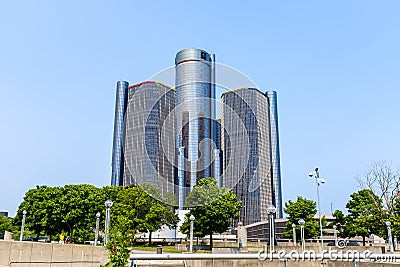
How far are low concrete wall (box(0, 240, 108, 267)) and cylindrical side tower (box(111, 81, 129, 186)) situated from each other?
151 metres

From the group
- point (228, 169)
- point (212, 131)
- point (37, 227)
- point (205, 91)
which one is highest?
point (205, 91)

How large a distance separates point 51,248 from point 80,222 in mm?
38700

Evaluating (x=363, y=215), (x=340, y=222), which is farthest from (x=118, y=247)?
(x=340, y=222)

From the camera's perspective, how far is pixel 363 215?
5119cm

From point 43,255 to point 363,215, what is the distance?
47621 millimetres

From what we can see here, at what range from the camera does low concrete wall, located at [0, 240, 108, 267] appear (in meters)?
13.7

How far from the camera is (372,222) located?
4659 centimetres

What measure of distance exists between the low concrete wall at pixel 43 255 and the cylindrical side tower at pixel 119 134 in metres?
→ 151

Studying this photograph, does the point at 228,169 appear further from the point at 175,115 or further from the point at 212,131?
the point at 175,115

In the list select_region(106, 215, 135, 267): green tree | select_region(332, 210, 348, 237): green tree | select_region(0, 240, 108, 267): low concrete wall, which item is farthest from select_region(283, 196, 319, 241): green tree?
select_region(106, 215, 135, 267): green tree

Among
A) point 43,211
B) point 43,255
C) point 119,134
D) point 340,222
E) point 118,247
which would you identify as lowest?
point 43,255

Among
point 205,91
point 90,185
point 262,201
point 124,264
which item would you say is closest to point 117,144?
point 262,201

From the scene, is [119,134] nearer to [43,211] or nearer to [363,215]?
[43,211]

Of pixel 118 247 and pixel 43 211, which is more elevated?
pixel 43 211
